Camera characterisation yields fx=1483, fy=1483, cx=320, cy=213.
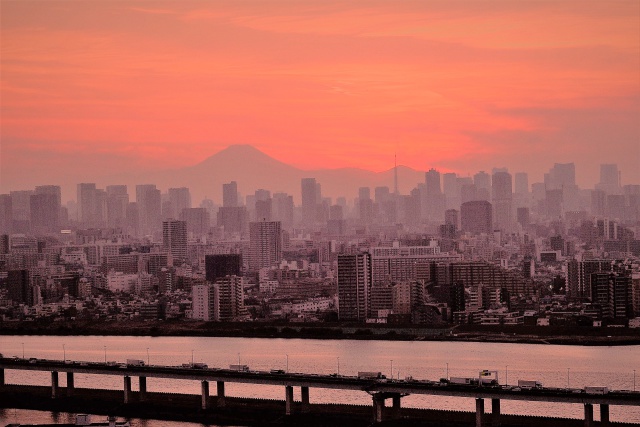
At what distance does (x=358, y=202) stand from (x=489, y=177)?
10.5m

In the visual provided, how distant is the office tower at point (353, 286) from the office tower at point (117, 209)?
216 feet

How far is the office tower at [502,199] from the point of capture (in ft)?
319

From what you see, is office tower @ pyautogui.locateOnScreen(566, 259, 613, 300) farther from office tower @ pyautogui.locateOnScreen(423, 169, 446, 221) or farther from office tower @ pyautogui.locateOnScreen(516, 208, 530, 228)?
office tower @ pyautogui.locateOnScreen(423, 169, 446, 221)

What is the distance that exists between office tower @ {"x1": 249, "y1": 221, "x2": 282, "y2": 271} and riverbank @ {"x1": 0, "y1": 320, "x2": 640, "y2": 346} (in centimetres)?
2897

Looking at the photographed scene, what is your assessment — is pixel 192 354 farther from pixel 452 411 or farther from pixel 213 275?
pixel 213 275

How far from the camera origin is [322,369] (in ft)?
85.9

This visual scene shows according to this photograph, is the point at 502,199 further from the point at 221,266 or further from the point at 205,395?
the point at 205,395

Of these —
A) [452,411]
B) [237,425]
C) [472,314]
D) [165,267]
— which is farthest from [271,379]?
[165,267]

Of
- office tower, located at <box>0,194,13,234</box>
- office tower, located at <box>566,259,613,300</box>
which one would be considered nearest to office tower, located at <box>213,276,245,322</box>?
office tower, located at <box>566,259,613,300</box>

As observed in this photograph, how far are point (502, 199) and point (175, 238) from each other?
32006mm

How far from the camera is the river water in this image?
22.0 m

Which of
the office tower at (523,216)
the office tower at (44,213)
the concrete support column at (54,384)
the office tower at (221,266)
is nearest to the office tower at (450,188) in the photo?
the office tower at (523,216)

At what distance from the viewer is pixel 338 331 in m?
37.9

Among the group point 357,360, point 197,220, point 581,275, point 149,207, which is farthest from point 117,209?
point 357,360
